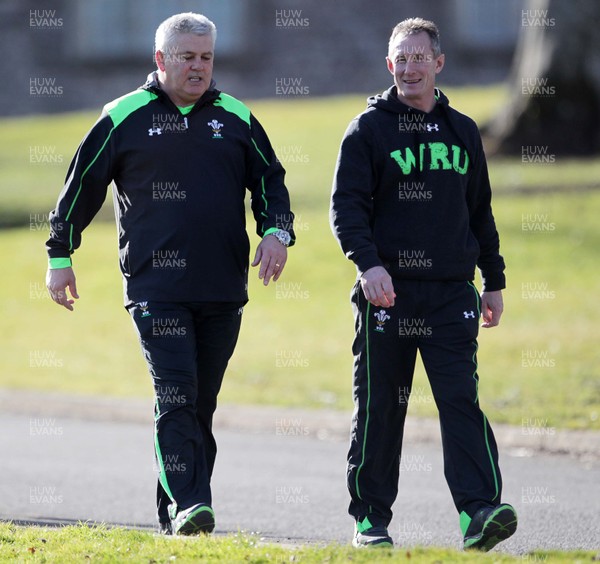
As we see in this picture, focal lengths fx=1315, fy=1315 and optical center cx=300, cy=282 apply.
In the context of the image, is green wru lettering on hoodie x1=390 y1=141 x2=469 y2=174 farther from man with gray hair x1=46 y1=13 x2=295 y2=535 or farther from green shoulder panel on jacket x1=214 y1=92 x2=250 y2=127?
green shoulder panel on jacket x1=214 y1=92 x2=250 y2=127

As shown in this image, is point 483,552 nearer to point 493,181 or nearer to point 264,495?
point 264,495

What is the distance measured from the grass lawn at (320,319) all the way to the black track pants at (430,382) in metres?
3.50

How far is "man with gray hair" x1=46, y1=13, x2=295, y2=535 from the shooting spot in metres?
5.32

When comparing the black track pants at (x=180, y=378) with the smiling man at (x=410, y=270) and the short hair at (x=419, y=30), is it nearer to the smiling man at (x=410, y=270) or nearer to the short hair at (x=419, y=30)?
the smiling man at (x=410, y=270)

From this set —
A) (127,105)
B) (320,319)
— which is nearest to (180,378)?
(127,105)

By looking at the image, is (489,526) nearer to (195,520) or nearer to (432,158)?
(195,520)

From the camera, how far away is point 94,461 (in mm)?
8281

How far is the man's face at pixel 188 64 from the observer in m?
5.35

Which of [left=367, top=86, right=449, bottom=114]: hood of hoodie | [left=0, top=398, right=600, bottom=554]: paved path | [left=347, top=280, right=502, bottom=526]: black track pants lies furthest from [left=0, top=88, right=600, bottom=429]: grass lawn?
[left=367, top=86, right=449, bottom=114]: hood of hoodie

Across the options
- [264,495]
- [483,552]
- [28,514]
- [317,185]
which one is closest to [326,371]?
[264,495]

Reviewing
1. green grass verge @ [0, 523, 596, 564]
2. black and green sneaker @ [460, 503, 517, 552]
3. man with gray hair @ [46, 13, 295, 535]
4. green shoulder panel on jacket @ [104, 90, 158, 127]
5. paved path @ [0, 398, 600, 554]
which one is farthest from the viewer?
paved path @ [0, 398, 600, 554]

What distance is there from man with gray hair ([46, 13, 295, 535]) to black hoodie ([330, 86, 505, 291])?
0.42 metres

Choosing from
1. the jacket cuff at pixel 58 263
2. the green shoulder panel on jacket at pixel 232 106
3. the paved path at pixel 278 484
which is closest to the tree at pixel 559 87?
the paved path at pixel 278 484

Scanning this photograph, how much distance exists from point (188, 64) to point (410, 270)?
4.06 ft
